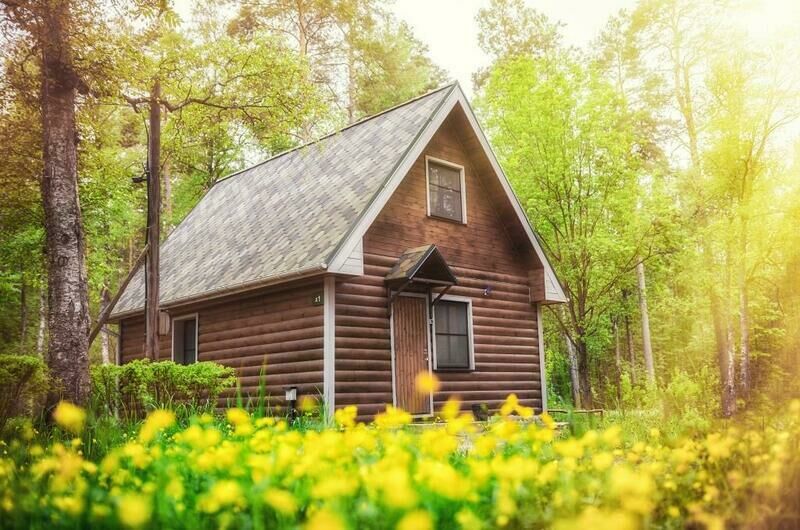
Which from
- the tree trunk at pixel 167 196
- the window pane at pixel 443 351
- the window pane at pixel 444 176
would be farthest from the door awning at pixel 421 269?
the tree trunk at pixel 167 196

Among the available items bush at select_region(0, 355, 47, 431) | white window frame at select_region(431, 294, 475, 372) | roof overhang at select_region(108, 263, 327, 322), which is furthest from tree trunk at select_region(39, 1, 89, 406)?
white window frame at select_region(431, 294, 475, 372)

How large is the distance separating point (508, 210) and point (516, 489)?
38.4 ft

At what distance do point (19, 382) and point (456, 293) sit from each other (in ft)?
26.1

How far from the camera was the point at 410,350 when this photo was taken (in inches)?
495

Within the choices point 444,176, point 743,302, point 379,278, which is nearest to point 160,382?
point 379,278

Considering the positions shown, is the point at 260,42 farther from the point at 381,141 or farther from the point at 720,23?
the point at 720,23

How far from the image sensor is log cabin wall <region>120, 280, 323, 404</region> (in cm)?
1162

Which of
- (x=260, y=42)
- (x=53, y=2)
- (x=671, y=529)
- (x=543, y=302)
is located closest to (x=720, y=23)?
(x=543, y=302)

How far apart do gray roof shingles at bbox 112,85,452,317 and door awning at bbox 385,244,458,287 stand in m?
1.23

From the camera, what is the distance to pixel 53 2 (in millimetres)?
9508

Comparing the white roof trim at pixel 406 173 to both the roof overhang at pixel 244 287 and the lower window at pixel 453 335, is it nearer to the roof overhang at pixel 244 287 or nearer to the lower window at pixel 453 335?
the roof overhang at pixel 244 287

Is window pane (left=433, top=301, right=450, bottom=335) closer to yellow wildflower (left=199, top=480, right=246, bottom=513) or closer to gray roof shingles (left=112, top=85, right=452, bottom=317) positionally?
gray roof shingles (left=112, top=85, right=452, bottom=317)

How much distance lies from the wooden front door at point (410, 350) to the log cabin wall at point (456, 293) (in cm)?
22

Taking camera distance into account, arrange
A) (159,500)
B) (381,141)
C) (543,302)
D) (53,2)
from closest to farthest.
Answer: (159,500) → (53,2) → (381,141) → (543,302)
